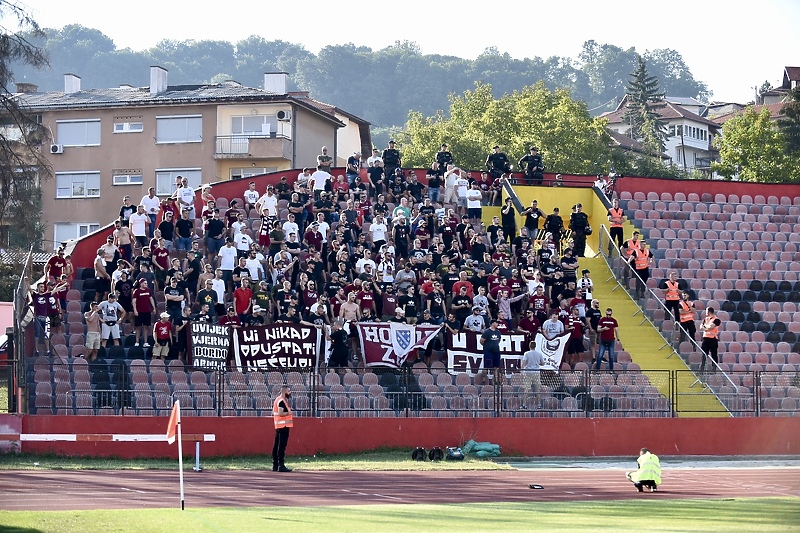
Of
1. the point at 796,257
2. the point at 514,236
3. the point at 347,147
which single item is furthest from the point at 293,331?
the point at 347,147

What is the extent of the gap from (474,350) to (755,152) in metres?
47.8

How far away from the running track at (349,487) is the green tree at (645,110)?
82274 millimetres

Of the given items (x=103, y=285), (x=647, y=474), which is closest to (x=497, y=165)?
(x=103, y=285)

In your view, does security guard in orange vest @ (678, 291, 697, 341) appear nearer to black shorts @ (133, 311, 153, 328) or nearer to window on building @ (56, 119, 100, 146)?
black shorts @ (133, 311, 153, 328)

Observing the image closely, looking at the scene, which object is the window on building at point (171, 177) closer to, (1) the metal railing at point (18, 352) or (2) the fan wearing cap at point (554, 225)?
(2) the fan wearing cap at point (554, 225)

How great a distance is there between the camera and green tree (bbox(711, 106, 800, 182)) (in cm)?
6888

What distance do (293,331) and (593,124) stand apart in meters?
53.8

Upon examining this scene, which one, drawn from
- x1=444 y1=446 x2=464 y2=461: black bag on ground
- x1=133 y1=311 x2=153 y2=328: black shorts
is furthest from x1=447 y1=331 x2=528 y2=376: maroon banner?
x1=133 y1=311 x2=153 y2=328: black shorts

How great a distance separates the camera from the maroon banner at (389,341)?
27.6 meters

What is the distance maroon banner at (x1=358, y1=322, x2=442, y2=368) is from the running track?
451 centimetres

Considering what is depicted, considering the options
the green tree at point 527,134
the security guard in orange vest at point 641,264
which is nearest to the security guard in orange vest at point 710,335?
the security guard in orange vest at point 641,264

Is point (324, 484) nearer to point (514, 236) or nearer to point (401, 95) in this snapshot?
point (514, 236)

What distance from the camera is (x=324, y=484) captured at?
21.4 meters

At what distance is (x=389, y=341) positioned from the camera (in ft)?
90.9
